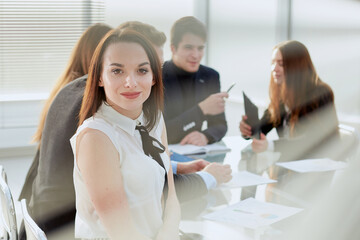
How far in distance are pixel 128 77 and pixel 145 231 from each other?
0.46 metres

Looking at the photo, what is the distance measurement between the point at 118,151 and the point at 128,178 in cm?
8

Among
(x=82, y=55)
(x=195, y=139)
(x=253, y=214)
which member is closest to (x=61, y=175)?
(x=82, y=55)

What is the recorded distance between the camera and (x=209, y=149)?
255 cm

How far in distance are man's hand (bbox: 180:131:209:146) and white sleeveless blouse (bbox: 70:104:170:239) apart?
1261 millimetres

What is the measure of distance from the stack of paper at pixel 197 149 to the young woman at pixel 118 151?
1.07 metres

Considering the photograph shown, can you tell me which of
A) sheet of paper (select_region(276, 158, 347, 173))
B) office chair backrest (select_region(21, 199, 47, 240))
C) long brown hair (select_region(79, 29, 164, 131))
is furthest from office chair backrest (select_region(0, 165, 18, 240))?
sheet of paper (select_region(276, 158, 347, 173))

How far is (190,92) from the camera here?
3344 mm

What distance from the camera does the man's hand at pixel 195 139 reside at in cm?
266

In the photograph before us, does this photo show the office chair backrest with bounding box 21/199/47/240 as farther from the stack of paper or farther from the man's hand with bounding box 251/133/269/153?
the man's hand with bounding box 251/133/269/153

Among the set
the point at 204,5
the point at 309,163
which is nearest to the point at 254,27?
the point at 204,5

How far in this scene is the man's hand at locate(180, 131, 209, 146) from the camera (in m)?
2.66

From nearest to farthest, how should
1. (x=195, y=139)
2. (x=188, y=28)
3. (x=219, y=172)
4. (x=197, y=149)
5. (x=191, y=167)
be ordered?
(x=219, y=172) < (x=191, y=167) < (x=197, y=149) < (x=195, y=139) < (x=188, y=28)

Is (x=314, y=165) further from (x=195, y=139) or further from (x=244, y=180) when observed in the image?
(x=195, y=139)

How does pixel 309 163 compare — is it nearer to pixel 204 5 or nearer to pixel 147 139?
pixel 147 139
